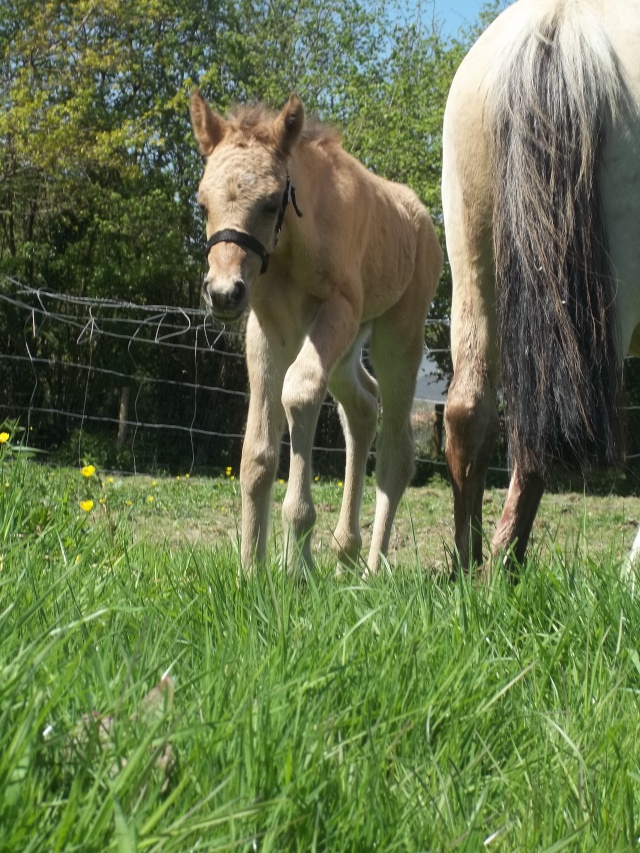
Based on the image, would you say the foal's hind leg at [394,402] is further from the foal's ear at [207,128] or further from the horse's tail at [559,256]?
the horse's tail at [559,256]

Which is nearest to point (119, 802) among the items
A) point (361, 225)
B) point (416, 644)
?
point (416, 644)

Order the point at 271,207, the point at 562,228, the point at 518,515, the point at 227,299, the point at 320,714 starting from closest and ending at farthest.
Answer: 1. the point at 320,714
2. the point at 562,228
3. the point at 518,515
4. the point at 227,299
5. the point at 271,207

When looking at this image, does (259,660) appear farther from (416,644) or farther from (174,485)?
(174,485)

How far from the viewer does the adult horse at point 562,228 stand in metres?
3.04

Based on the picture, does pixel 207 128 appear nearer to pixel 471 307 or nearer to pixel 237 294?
pixel 237 294

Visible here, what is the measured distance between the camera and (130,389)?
19641 millimetres

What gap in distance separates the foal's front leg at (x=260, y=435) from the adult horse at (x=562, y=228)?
137 cm

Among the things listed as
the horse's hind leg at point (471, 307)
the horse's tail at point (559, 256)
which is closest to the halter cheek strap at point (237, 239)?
the horse's hind leg at point (471, 307)

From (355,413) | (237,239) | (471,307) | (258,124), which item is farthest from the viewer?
(355,413)

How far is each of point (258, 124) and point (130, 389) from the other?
15.4 metres

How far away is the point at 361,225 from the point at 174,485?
7.10m

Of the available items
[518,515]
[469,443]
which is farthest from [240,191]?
[518,515]

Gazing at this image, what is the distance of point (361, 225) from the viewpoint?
517 cm

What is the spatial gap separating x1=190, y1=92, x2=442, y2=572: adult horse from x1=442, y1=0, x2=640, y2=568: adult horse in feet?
2.91
